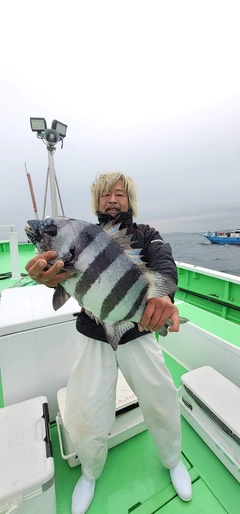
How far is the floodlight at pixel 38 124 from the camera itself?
337 cm

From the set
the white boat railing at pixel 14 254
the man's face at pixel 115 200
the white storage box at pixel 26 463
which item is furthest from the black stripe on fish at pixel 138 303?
the white boat railing at pixel 14 254

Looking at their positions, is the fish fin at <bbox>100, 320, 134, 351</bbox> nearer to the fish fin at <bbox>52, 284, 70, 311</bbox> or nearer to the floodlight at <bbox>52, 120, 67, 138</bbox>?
the fish fin at <bbox>52, 284, 70, 311</bbox>

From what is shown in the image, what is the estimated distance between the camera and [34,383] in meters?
2.15

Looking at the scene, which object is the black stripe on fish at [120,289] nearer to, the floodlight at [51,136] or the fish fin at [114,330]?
the fish fin at [114,330]

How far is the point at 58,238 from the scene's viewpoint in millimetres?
1099

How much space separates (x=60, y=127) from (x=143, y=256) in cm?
309

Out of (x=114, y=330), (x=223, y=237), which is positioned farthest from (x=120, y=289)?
(x=223, y=237)

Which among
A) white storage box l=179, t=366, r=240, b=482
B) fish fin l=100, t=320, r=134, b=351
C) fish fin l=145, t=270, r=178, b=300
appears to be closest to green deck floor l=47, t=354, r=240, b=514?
white storage box l=179, t=366, r=240, b=482

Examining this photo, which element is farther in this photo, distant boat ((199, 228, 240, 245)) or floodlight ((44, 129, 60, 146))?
distant boat ((199, 228, 240, 245))

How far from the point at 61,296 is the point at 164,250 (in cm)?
78

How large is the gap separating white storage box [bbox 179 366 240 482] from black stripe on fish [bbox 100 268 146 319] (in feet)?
5.15

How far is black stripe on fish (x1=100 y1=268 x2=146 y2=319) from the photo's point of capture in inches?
43.6

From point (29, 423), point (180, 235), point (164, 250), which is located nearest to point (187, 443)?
point (29, 423)

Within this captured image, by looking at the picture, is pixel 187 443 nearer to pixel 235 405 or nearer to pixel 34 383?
pixel 235 405
